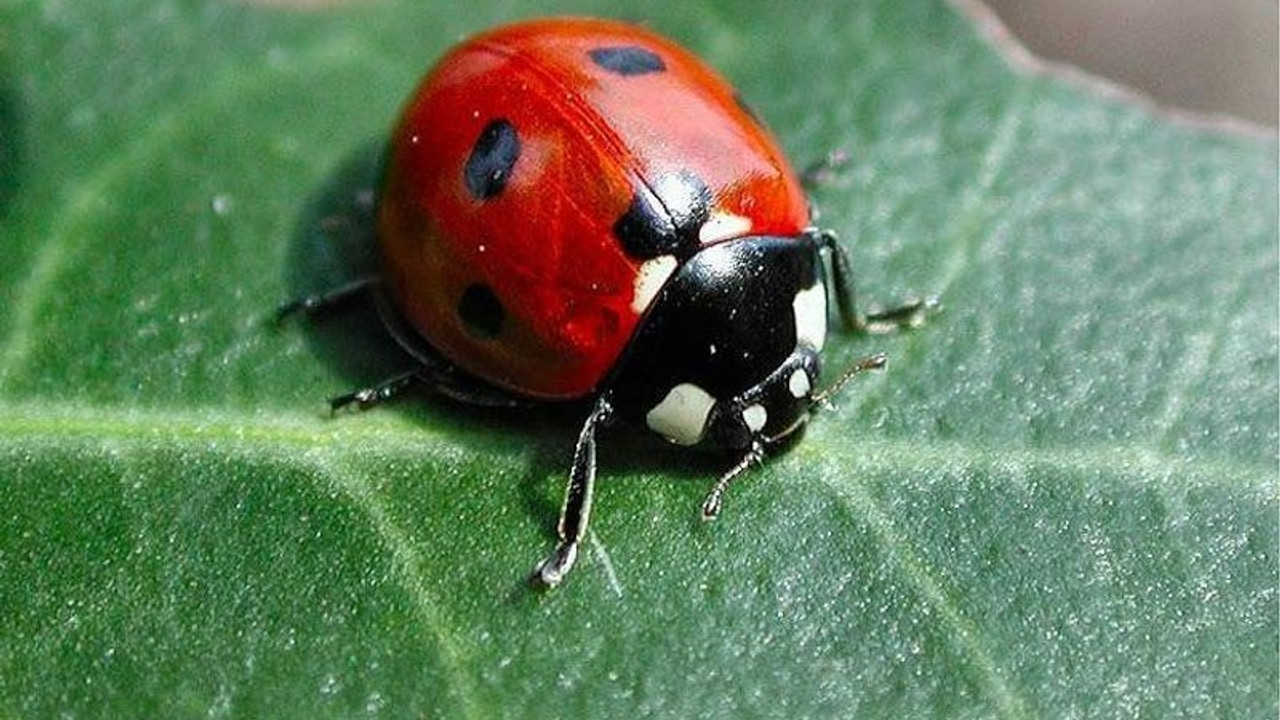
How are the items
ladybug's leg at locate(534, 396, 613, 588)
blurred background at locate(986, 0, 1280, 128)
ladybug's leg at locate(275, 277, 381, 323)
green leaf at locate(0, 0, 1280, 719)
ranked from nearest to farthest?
green leaf at locate(0, 0, 1280, 719) → ladybug's leg at locate(534, 396, 613, 588) → ladybug's leg at locate(275, 277, 381, 323) → blurred background at locate(986, 0, 1280, 128)

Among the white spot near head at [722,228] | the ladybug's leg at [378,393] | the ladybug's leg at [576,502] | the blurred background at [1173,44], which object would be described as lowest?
the blurred background at [1173,44]

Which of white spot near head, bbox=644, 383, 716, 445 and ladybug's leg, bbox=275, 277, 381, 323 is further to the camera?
ladybug's leg, bbox=275, 277, 381, 323

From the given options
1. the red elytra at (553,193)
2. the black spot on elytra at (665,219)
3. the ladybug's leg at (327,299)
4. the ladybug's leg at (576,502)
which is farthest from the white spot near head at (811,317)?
the ladybug's leg at (327,299)

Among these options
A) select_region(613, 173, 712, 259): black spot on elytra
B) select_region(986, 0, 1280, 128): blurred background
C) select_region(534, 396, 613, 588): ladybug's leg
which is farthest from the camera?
select_region(986, 0, 1280, 128): blurred background

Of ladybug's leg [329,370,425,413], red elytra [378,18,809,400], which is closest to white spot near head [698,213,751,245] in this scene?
red elytra [378,18,809,400]

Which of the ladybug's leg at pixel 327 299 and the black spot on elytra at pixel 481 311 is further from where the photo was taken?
the ladybug's leg at pixel 327 299

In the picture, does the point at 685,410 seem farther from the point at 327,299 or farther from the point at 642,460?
the point at 327,299

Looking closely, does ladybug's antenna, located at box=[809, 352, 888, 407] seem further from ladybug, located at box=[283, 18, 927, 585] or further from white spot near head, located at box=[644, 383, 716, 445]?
white spot near head, located at box=[644, 383, 716, 445]

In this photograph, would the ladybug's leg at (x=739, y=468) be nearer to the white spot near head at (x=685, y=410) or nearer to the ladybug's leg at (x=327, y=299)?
the white spot near head at (x=685, y=410)
